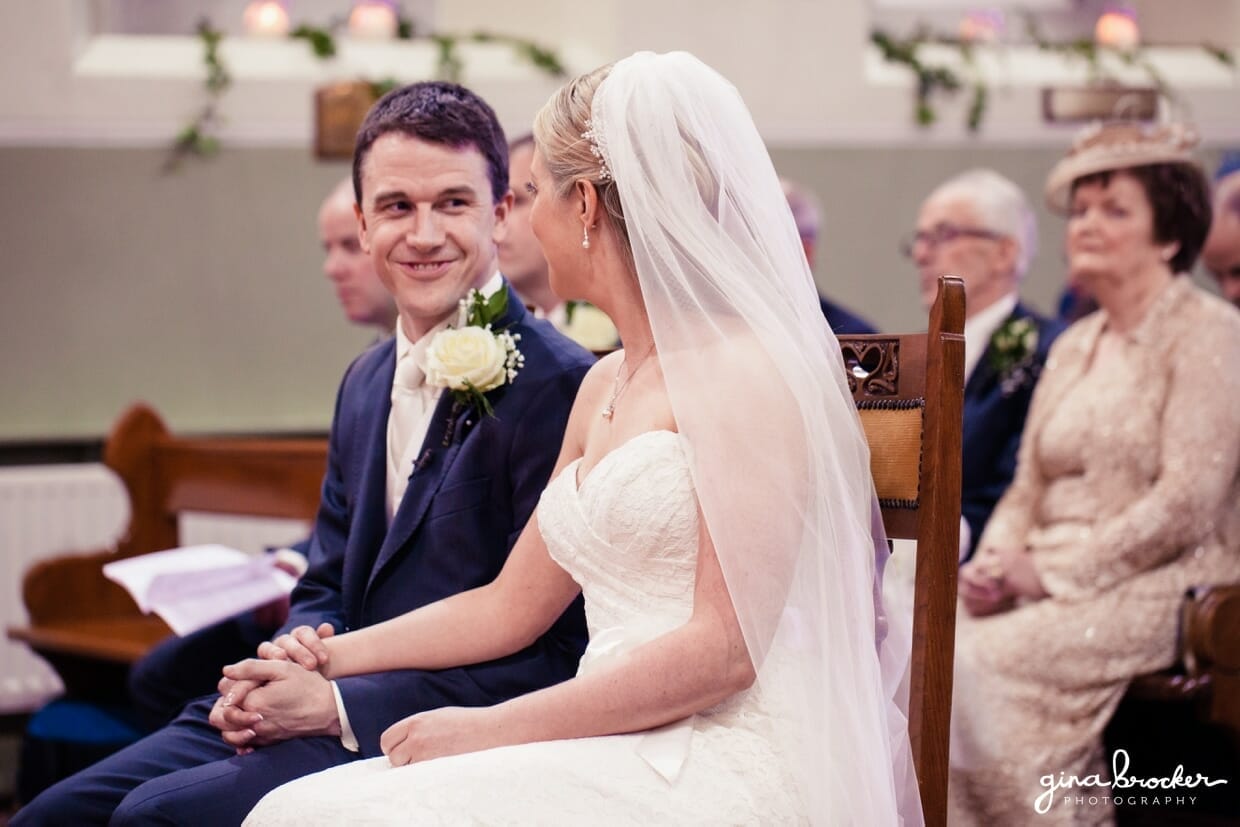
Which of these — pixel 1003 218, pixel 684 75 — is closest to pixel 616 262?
pixel 684 75

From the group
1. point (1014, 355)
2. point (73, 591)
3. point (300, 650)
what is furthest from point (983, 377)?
point (73, 591)

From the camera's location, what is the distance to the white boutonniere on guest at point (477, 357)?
8.53ft

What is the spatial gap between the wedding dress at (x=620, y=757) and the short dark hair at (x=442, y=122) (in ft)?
2.60

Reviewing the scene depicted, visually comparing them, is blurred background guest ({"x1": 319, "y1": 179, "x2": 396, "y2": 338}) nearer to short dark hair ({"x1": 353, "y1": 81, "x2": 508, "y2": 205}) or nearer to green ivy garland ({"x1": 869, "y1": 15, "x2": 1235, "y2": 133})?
short dark hair ({"x1": 353, "y1": 81, "x2": 508, "y2": 205})

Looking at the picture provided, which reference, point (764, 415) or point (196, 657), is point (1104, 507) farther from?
point (196, 657)

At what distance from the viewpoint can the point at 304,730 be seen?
2441mm

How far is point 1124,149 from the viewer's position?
3.89 meters

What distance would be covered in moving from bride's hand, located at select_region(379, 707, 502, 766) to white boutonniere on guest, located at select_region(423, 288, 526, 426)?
0.63m

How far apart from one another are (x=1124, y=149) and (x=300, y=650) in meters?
2.69

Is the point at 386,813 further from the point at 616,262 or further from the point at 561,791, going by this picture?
the point at 616,262

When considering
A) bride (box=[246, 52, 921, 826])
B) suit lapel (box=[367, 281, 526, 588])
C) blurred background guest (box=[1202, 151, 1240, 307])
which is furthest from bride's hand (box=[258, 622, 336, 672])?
blurred background guest (box=[1202, 151, 1240, 307])

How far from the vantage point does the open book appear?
3225mm

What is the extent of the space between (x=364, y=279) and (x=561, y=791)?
2645 millimetres

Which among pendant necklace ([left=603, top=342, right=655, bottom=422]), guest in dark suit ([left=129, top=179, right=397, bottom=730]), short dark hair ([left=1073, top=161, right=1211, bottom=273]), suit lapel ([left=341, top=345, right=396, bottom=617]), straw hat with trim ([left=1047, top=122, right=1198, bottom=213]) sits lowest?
guest in dark suit ([left=129, top=179, right=397, bottom=730])
